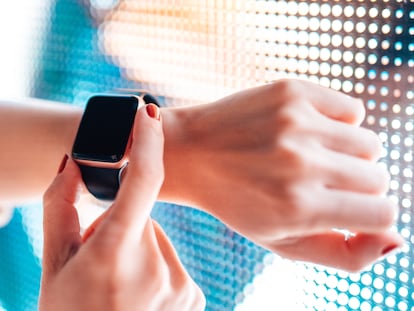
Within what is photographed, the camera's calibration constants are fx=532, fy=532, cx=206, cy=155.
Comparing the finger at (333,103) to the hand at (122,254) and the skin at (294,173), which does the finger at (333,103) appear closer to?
the skin at (294,173)

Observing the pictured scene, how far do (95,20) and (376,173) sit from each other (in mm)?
557

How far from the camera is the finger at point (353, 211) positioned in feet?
1.48

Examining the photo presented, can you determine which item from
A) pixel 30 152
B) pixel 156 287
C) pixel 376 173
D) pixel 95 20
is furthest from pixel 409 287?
pixel 95 20

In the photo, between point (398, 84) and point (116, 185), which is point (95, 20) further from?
point (398, 84)

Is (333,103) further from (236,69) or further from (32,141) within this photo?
(32,141)

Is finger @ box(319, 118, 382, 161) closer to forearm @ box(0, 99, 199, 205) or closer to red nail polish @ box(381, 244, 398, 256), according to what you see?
red nail polish @ box(381, 244, 398, 256)

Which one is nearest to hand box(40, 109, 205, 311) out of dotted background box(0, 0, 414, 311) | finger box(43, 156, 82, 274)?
finger box(43, 156, 82, 274)

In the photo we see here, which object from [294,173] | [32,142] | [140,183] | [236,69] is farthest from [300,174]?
[32,142]

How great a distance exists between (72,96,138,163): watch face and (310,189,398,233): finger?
0.67ft

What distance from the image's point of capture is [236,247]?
72 centimetres

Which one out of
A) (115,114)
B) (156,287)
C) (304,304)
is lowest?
(304,304)

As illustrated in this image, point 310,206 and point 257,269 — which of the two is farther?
point 257,269

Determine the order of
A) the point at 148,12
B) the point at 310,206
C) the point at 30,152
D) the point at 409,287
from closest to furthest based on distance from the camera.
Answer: the point at 310,206 < the point at 409,287 < the point at 30,152 < the point at 148,12

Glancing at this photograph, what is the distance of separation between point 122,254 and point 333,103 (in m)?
0.23
